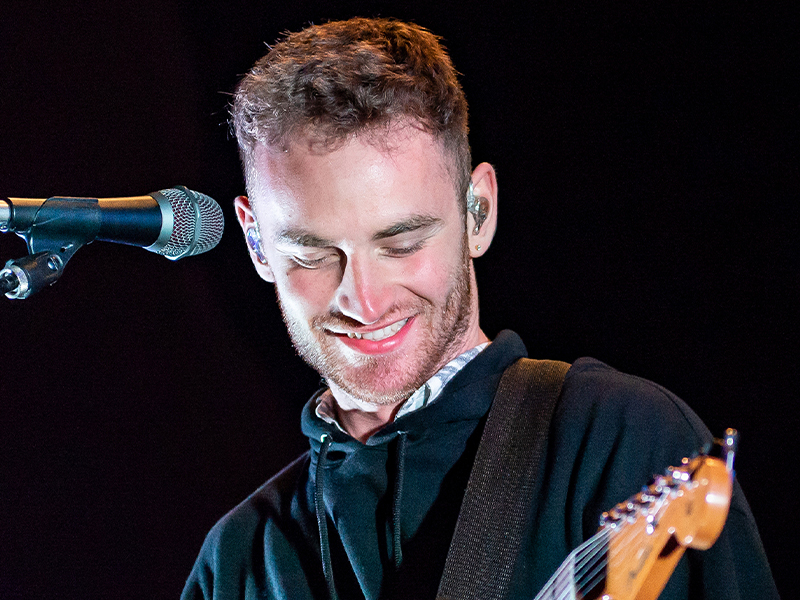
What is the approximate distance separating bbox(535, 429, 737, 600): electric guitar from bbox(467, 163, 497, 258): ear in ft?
2.37

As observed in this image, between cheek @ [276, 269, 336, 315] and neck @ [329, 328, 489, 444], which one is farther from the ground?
cheek @ [276, 269, 336, 315]

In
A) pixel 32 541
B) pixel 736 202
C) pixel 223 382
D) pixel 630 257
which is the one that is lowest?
pixel 32 541

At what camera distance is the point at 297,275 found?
1.53 metres

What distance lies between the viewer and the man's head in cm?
143

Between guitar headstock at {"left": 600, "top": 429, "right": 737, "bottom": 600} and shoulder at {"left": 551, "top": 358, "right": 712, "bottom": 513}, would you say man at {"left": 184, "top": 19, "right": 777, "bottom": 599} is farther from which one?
guitar headstock at {"left": 600, "top": 429, "right": 737, "bottom": 600}

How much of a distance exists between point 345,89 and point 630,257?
0.93 m

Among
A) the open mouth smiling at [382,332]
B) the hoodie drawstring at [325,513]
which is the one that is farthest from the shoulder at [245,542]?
the open mouth smiling at [382,332]

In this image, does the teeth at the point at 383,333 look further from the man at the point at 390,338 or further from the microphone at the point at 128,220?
the microphone at the point at 128,220

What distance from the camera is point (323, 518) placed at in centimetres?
156

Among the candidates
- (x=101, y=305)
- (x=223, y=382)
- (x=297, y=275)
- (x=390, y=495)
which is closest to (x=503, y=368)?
(x=390, y=495)

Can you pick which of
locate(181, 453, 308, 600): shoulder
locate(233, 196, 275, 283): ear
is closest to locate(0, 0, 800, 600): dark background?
locate(181, 453, 308, 600): shoulder

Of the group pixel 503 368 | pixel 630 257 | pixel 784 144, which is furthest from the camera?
pixel 630 257

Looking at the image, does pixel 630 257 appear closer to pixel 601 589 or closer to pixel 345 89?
pixel 345 89

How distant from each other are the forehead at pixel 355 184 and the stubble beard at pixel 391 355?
17cm
